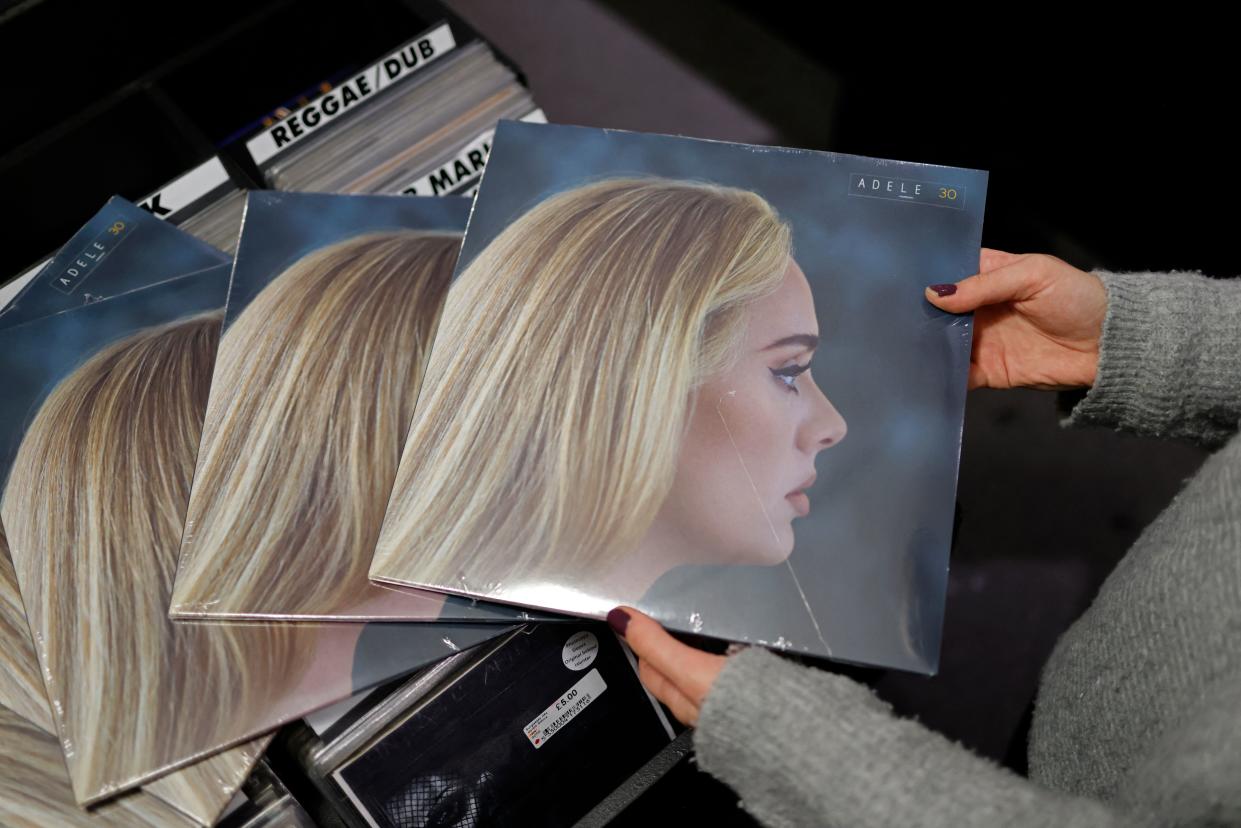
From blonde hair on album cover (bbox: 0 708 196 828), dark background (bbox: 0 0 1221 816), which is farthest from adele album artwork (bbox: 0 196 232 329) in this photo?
blonde hair on album cover (bbox: 0 708 196 828)

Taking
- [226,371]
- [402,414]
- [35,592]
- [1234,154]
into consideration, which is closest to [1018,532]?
[1234,154]

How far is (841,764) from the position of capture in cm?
64

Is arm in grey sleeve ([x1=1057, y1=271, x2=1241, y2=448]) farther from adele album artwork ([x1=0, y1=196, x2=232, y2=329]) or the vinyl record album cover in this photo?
adele album artwork ([x1=0, y1=196, x2=232, y2=329])

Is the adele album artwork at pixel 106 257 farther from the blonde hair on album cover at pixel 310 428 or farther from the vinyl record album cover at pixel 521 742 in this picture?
the vinyl record album cover at pixel 521 742

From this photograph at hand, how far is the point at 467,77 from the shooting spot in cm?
117

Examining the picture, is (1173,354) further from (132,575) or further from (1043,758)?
(132,575)

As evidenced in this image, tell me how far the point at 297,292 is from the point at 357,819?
1.63 feet

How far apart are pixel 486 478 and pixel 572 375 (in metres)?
0.12

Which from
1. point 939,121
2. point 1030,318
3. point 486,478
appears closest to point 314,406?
point 486,478

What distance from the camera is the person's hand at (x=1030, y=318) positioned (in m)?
0.84

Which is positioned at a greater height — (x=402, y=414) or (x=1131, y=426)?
(x=402, y=414)

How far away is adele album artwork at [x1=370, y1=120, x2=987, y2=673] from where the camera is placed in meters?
0.77

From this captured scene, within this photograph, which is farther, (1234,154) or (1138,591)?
(1234,154)

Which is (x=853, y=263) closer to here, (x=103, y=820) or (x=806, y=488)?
(x=806, y=488)
